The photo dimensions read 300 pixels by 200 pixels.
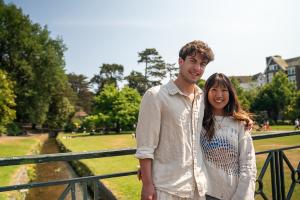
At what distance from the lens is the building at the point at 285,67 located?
7794 cm

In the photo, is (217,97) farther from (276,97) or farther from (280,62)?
(280,62)

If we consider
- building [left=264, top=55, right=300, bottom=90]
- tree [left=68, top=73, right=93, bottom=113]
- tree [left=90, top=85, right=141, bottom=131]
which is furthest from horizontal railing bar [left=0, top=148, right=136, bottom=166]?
tree [left=68, top=73, right=93, bottom=113]

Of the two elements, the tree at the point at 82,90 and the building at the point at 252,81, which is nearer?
the building at the point at 252,81

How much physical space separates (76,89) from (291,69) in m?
61.3

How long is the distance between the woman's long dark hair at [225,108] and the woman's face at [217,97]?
28mm

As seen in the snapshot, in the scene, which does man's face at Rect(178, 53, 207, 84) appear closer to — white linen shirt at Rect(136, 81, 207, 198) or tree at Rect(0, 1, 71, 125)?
white linen shirt at Rect(136, 81, 207, 198)

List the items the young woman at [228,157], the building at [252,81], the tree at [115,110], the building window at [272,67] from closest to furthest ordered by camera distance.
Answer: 1. the young woman at [228,157]
2. the tree at [115,110]
3. the building window at [272,67]
4. the building at [252,81]

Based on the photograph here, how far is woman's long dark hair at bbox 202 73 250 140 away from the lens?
3014 mm

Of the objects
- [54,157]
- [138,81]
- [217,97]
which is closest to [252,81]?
[138,81]

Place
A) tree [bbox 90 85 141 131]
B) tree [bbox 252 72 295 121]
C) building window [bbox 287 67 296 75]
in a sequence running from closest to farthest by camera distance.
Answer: tree [bbox 90 85 141 131], tree [bbox 252 72 295 121], building window [bbox 287 67 296 75]

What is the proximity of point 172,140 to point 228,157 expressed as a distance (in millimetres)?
693

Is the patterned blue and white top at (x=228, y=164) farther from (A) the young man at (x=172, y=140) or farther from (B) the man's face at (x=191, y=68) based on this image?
(B) the man's face at (x=191, y=68)

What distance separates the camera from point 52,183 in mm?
2727

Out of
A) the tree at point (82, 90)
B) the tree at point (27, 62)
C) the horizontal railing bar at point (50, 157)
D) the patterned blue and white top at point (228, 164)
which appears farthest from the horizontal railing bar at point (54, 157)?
the tree at point (82, 90)
